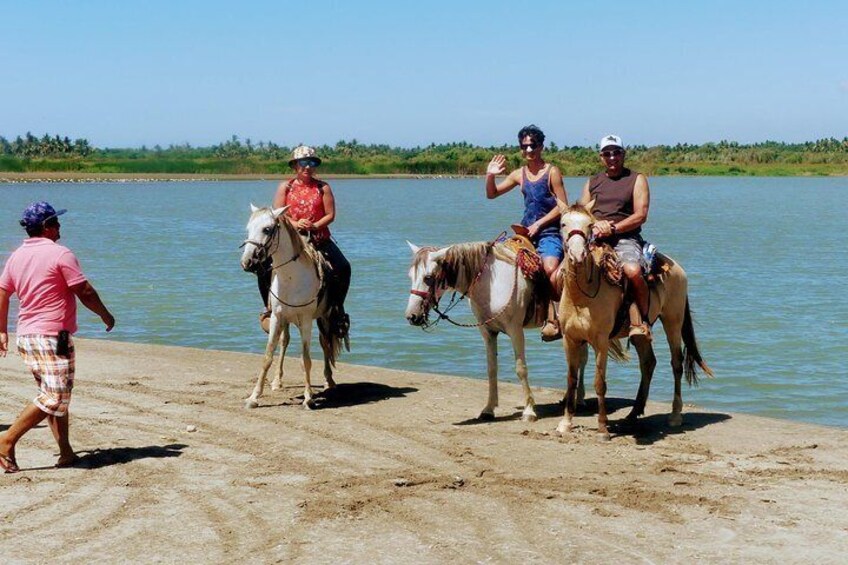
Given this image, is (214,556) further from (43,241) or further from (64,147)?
(64,147)

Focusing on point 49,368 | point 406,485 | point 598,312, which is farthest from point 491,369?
point 49,368

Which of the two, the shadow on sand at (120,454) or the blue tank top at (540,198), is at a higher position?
the blue tank top at (540,198)

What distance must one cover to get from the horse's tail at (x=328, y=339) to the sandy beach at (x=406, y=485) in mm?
452

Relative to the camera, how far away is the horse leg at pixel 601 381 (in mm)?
9422

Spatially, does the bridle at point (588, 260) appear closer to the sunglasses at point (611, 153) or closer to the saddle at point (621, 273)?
the saddle at point (621, 273)

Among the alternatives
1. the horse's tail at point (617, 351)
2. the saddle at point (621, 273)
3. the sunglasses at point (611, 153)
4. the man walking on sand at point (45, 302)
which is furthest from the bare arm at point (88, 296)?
the horse's tail at point (617, 351)

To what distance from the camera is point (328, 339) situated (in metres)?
11.8

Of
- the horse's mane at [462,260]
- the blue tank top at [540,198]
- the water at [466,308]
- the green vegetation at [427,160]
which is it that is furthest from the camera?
the green vegetation at [427,160]

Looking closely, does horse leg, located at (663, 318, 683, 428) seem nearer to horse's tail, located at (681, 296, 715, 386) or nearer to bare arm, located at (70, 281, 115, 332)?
horse's tail, located at (681, 296, 715, 386)

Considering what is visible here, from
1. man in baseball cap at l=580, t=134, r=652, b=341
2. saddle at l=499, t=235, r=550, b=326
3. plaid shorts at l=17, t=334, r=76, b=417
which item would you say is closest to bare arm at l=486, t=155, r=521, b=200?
saddle at l=499, t=235, r=550, b=326

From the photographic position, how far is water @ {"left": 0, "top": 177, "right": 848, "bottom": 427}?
14188 mm

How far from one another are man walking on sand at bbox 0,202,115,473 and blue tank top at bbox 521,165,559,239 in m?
4.20

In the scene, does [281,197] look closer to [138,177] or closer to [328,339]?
[328,339]

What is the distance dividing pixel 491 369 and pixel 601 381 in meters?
1.28
